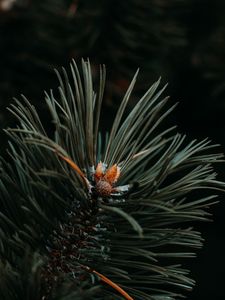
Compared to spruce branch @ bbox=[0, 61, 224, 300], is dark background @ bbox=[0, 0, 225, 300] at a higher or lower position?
higher

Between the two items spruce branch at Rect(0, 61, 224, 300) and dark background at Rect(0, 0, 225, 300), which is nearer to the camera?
spruce branch at Rect(0, 61, 224, 300)

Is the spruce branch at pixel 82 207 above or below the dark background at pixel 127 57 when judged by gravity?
below

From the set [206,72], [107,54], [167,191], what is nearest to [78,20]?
[107,54]

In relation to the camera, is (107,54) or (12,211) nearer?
(12,211)

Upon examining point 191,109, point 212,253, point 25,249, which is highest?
point 191,109

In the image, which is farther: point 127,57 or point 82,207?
point 127,57

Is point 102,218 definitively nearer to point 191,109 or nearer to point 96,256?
point 96,256

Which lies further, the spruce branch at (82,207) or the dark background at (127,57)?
the dark background at (127,57)

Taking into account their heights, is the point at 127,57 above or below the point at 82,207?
above
